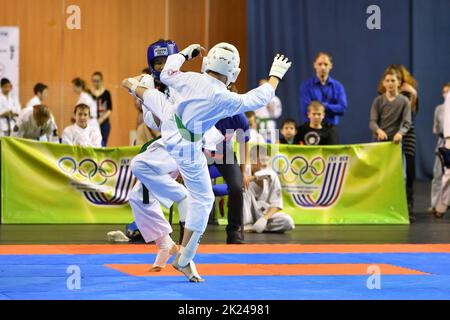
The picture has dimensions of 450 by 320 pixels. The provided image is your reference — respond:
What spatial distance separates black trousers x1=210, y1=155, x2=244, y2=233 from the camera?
8.23 m

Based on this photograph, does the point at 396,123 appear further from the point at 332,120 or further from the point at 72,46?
the point at 72,46

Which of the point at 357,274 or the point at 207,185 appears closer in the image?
the point at 207,185

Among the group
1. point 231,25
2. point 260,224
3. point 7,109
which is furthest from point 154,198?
point 231,25

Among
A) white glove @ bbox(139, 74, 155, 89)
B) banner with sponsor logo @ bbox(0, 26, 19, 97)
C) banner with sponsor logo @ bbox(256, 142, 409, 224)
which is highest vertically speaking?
banner with sponsor logo @ bbox(0, 26, 19, 97)

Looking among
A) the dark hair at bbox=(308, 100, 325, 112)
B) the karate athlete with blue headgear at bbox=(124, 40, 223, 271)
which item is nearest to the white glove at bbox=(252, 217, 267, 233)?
the dark hair at bbox=(308, 100, 325, 112)

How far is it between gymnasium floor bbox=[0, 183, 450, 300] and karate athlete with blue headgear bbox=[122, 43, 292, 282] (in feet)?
1.12

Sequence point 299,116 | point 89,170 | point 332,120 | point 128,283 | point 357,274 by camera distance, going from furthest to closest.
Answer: point 299,116
point 332,120
point 89,170
point 357,274
point 128,283

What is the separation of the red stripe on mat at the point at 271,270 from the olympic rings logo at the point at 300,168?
3.28 m

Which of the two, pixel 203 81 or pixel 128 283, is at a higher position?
pixel 203 81

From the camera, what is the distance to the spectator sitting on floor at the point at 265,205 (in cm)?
948

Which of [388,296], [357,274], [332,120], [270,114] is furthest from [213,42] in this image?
[388,296]

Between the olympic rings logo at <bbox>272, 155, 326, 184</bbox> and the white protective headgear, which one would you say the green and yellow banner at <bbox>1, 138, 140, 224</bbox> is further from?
the white protective headgear

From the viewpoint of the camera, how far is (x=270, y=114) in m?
15.9

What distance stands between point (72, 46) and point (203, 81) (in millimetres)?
10759
